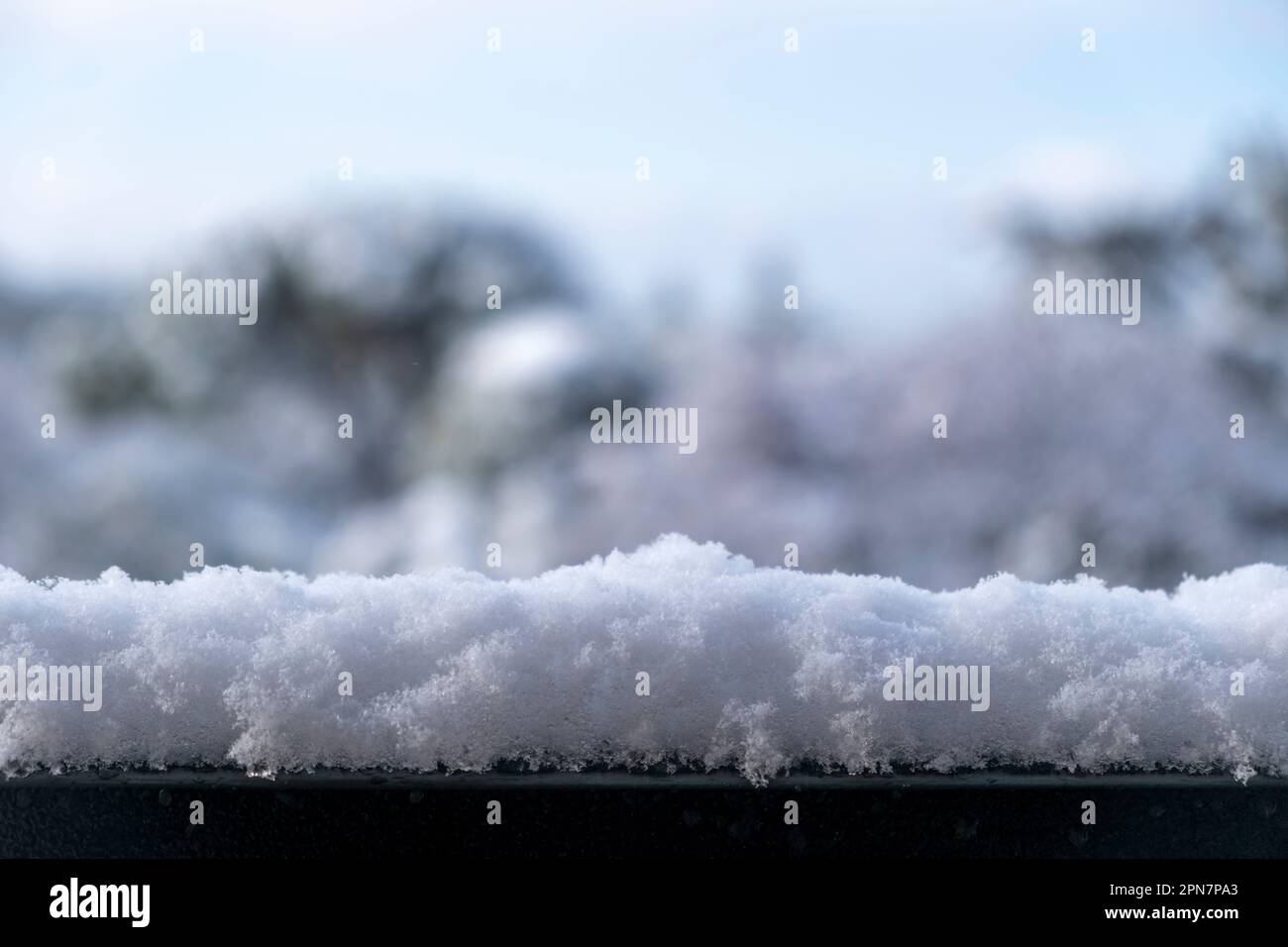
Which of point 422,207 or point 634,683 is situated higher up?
point 422,207

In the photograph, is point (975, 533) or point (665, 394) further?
point (665, 394)

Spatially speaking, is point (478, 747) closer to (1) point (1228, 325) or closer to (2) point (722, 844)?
(2) point (722, 844)

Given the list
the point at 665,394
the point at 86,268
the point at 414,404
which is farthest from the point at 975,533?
the point at 86,268

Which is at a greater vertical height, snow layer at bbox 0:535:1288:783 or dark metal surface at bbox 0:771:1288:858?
snow layer at bbox 0:535:1288:783

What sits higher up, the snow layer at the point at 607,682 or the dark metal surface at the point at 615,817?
the snow layer at the point at 607,682
